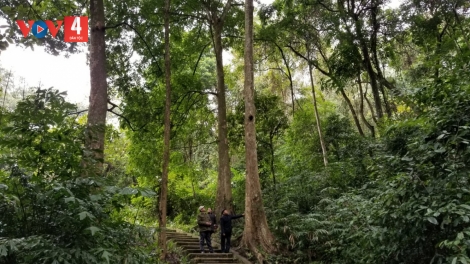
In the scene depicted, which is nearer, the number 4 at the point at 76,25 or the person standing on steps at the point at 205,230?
the number 4 at the point at 76,25

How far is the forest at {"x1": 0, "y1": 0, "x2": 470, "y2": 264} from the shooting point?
3158 millimetres

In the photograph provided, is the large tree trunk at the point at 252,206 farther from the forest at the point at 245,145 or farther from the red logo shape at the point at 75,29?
the red logo shape at the point at 75,29

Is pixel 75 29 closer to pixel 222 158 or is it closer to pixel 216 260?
pixel 222 158

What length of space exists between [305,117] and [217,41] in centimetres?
591

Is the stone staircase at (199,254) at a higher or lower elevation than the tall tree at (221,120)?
lower

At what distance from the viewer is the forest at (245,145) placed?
3158 mm

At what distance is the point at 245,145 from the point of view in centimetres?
937

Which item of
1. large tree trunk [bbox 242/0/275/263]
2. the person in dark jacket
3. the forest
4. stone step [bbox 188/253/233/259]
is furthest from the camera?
the person in dark jacket

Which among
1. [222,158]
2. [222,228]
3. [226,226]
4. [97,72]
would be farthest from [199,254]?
[97,72]

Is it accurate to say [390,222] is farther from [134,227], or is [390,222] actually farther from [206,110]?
[206,110]

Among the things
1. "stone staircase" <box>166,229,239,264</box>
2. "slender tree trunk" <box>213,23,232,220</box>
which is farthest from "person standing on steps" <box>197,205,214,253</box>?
"slender tree trunk" <box>213,23,232,220</box>

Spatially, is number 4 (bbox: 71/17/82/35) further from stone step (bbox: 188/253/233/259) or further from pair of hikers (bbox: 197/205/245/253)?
stone step (bbox: 188/253/233/259)

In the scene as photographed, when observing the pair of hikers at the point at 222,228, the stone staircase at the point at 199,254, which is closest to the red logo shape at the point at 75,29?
the pair of hikers at the point at 222,228

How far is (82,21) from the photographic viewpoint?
8594mm
